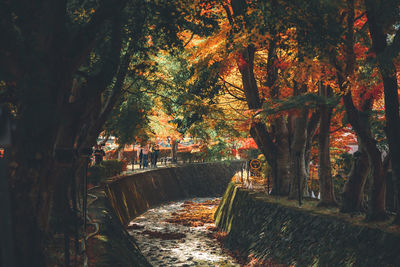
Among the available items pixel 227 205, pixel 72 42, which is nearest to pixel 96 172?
pixel 227 205

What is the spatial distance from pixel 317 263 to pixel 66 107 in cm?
693

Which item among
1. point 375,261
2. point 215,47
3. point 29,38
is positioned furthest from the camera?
point 215,47

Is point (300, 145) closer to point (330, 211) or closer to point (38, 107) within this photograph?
point (330, 211)

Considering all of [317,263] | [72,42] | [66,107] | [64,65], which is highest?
[72,42]

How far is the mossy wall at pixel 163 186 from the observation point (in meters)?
20.0

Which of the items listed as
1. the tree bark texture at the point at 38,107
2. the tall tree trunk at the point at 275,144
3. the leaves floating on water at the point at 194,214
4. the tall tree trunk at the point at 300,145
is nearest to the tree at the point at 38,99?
the tree bark texture at the point at 38,107

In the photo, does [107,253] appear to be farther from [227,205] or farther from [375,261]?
[227,205]

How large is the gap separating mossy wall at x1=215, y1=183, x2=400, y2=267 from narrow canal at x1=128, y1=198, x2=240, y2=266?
1.08 metres

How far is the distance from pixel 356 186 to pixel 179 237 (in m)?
9.44

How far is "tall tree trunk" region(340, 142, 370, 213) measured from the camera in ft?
35.0

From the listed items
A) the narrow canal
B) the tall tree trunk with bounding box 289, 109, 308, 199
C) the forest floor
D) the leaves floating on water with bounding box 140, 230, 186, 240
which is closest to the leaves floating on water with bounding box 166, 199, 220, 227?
the narrow canal

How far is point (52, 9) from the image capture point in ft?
18.2

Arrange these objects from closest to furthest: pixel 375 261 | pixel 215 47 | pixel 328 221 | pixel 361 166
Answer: pixel 375 261 < pixel 328 221 < pixel 361 166 < pixel 215 47

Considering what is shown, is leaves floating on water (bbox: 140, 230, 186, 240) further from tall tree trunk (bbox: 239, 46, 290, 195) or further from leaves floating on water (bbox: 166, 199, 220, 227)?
tall tree trunk (bbox: 239, 46, 290, 195)
